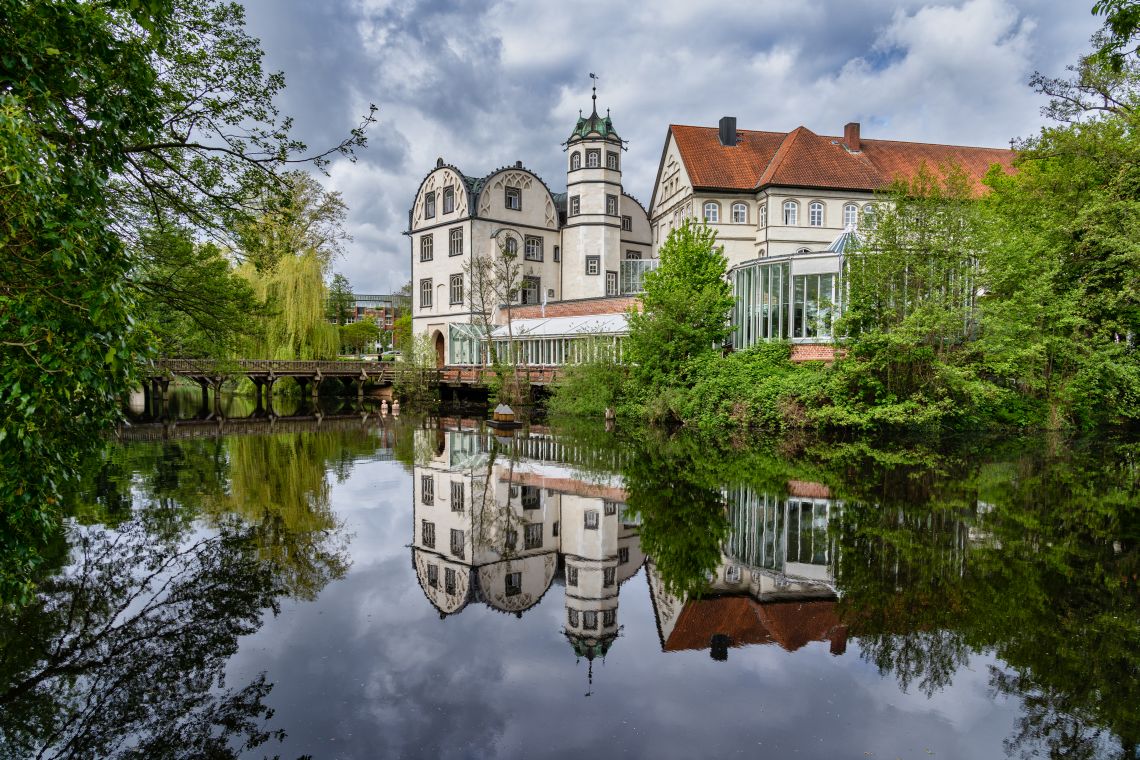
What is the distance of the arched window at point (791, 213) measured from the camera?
3897 centimetres

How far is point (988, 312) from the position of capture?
23359mm

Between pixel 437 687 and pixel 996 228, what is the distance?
945 inches

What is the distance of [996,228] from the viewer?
909 inches

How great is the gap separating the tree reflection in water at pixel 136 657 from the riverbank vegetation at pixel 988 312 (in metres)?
19.1

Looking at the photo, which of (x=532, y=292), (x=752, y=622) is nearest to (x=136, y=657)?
(x=752, y=622)

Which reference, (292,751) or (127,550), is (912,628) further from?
(127,550)

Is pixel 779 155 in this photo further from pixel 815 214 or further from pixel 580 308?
pixel 580 308

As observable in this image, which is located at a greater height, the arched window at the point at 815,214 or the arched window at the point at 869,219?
the arched window at the point at 815,214

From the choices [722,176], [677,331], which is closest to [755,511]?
[677,331]

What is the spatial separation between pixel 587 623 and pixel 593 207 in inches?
1511

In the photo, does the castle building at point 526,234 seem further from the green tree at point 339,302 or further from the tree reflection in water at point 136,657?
the tree reflection in water at point 136,657

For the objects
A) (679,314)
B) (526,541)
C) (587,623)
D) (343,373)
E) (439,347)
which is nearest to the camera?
(587,623)

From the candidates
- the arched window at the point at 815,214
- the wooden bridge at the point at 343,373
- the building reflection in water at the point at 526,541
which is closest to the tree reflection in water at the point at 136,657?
the building reflection in water at the point at 526,541

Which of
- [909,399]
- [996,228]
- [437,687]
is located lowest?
[437,687]
